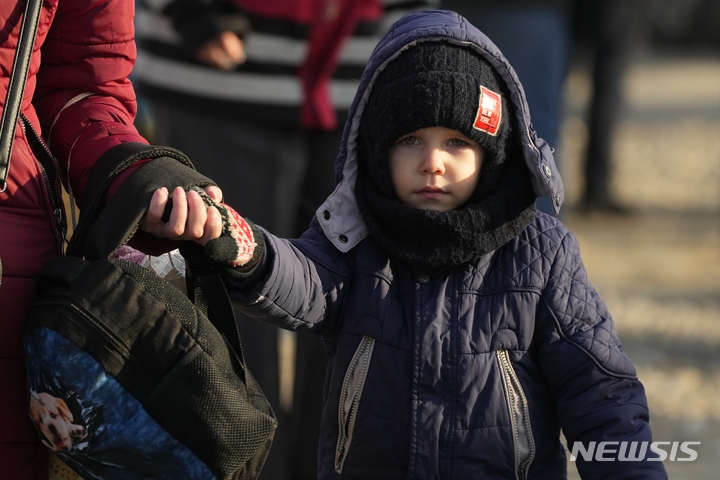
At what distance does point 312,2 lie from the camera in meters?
3.48

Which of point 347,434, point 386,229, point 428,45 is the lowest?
point 347,434

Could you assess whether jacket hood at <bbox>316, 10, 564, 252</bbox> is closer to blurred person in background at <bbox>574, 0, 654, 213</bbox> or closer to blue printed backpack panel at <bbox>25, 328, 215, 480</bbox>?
blue printed backpack panel at <bbox>25, 328, 215, 480</bbox>

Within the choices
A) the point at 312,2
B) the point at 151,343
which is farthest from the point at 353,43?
the point at 151,343

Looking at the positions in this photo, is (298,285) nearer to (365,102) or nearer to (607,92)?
(365,102)

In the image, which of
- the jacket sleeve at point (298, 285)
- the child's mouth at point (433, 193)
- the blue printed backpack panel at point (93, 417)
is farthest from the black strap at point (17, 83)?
the child's mouth at point (433, 193)

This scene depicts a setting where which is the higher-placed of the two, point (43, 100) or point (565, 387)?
point (43, 100)

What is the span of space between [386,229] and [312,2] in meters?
1.40

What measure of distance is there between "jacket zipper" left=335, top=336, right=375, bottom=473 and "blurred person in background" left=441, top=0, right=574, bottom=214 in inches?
89.1

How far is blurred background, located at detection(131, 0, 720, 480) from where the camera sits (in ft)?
14.6

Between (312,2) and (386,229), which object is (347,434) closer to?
(386,229)

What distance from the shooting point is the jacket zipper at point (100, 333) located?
184 cm

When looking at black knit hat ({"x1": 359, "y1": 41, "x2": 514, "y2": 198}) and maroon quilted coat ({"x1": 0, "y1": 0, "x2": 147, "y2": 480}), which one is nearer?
maroon quilted coat ({"x1": 0, "y1": 0, "x2": 147, "y2": 480})

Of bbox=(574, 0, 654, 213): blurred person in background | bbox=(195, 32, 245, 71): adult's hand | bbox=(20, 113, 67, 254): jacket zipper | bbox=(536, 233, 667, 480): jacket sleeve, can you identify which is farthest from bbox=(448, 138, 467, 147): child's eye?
bbox=(574, 0, 654, 213): blurred person in background

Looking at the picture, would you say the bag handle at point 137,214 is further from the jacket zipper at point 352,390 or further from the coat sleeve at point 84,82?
the jacket zipper at point 352,390
